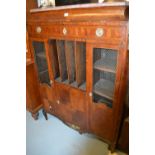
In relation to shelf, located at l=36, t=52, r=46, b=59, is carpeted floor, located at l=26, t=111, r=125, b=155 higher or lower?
lower

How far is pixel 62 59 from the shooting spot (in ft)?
5.07

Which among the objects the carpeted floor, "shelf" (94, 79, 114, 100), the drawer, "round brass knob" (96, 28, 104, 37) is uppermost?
"round brass knob" (96, 28, 104, 37)

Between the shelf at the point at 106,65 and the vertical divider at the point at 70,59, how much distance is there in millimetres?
279

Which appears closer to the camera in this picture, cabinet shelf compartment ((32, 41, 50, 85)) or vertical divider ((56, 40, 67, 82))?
vertical divider ((56, 40, 67, 82))

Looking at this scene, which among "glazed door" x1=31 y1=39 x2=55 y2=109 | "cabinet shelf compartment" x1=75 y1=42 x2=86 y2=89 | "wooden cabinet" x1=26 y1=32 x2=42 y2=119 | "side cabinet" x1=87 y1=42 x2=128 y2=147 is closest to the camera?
"side cabinet" x1=87 y1=42 x2=128 y2=147

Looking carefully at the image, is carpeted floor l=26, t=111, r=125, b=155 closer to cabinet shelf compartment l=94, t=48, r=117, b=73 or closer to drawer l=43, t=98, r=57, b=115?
drawer l=43, t=98, r=57, b=115

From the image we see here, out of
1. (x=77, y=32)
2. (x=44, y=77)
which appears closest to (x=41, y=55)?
(x=44, y=77)

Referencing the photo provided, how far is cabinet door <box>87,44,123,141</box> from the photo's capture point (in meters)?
1.22

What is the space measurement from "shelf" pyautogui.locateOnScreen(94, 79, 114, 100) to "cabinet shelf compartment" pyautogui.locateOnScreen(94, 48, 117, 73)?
21 cm

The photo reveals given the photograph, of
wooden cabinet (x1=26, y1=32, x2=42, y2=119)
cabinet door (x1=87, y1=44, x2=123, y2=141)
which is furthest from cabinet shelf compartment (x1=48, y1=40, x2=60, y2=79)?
cabinet door (x1=87, y1=44, x2=123, y2=141)

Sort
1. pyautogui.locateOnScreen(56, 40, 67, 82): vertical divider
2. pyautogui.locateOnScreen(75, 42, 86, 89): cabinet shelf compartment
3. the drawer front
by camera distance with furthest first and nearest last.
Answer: pyautogui.locateOnScreen(56, 40, 67, 82): vertical divider
pyautogui.locateOnScreen(75, 42, 86, 89): cabinet shelf compartment
the drawer front
